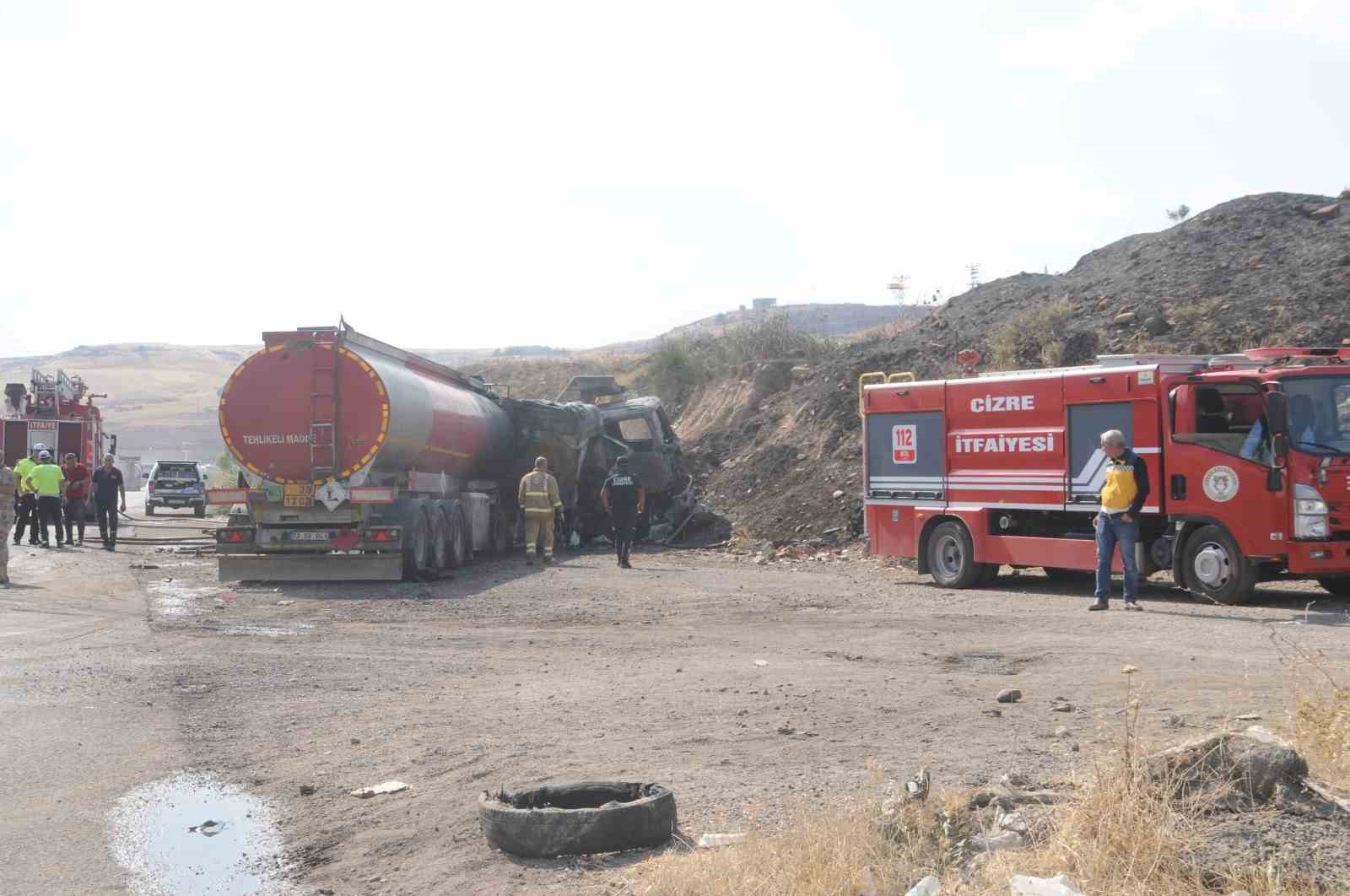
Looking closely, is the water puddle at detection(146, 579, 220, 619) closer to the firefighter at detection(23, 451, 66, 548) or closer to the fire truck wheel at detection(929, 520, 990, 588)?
the firefighter at detection(23, 451, 66, 548)

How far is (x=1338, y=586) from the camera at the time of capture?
15672mm

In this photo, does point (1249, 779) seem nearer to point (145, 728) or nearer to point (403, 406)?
point (145, 728)

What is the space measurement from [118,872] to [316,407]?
13513mm

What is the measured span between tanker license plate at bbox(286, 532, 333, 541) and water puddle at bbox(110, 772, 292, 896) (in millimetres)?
11434

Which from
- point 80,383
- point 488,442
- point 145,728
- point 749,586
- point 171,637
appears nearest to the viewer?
point 145,728

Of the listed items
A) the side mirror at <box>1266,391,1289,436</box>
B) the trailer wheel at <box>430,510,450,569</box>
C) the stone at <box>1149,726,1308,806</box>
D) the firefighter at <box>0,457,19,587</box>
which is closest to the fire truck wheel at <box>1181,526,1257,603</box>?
the side mirror at <box>1266,391,1289,436</box>

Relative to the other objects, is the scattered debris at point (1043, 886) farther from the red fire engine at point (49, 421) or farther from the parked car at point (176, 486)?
the parked car at point (176, 486)

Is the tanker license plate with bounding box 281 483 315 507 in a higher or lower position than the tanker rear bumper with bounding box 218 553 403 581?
higher

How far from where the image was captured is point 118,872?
6.22 m

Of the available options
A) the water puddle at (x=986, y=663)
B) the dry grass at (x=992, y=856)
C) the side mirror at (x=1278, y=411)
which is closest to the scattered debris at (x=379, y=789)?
the dry grass at (x=992, y=856)

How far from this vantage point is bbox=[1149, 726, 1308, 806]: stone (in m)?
5.40

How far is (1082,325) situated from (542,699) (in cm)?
2010

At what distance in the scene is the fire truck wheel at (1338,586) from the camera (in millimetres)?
15495

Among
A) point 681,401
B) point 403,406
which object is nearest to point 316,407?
point 403,406
